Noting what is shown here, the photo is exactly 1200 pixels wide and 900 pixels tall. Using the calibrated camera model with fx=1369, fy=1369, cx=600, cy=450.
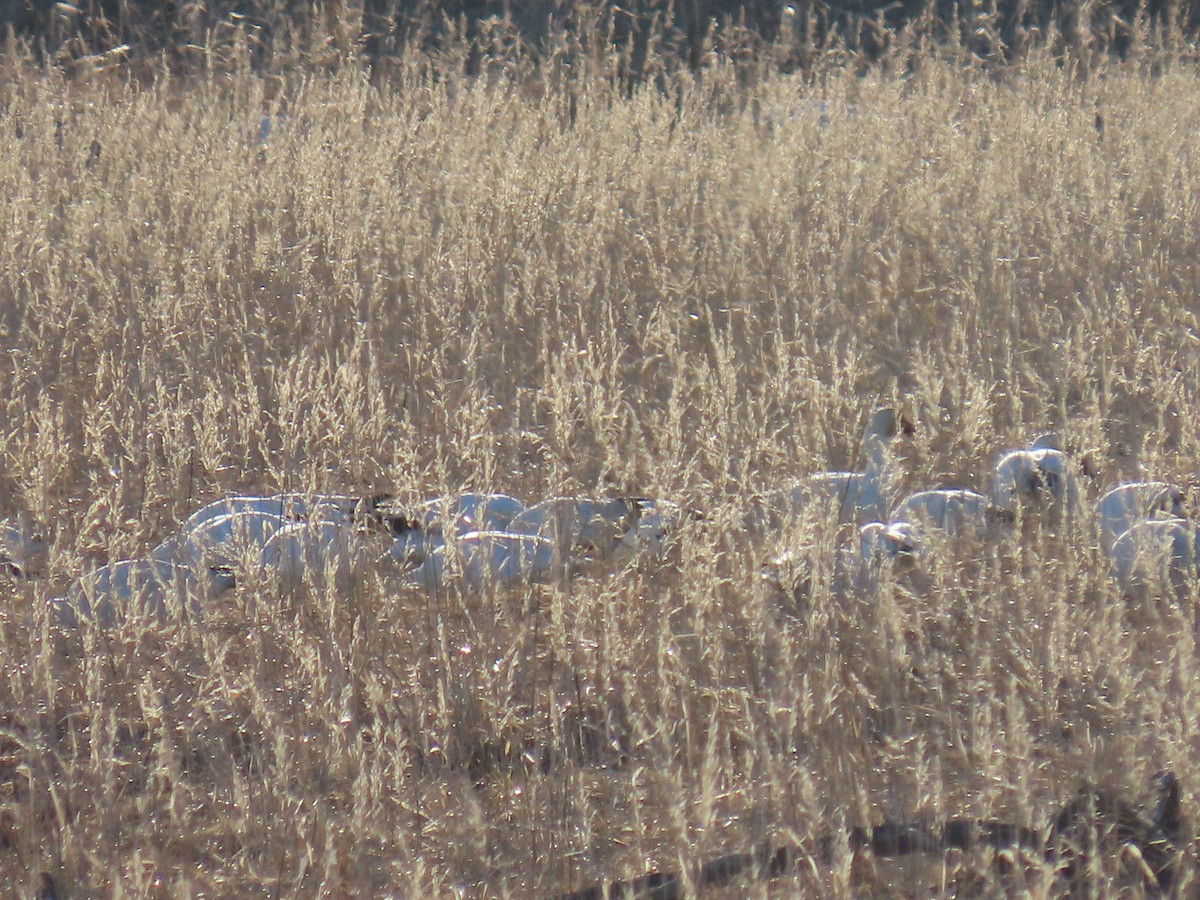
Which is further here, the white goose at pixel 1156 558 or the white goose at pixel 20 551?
the white goose at pixel 20 551

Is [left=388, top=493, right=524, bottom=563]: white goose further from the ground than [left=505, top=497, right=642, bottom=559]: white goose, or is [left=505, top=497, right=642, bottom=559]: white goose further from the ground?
[left=505, top=497, right=642, bottom=559]: white goose

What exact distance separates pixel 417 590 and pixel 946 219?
260 cm

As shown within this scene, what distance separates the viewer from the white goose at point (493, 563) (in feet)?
7.43

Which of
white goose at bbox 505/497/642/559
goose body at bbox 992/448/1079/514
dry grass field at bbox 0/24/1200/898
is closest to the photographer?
dry grass field at bbox 0/24/1200/898

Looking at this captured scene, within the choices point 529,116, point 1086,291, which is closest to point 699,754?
point 1086,291

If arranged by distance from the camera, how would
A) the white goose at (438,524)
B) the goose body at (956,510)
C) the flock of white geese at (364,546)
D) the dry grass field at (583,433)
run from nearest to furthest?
the dry grass field at (583,433) → the flock of white geese at (364,546) → the white goose at (438,524) → the goose body at (956,510)

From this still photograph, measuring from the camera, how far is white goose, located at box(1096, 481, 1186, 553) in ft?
7.79

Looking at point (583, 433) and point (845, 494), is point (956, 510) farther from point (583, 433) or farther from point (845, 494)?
point (583, 433)

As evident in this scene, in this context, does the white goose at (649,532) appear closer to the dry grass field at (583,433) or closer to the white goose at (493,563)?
the dry grass field at (583,433)

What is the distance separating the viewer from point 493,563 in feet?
7.88

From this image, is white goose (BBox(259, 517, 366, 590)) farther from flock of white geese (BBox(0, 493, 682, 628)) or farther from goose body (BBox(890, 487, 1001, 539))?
goose body (BBox(890, 487, 1001, 539))

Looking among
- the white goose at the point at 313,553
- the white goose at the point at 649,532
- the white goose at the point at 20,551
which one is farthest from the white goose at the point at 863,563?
the white goose at the point at 20,551

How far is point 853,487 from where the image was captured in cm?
268

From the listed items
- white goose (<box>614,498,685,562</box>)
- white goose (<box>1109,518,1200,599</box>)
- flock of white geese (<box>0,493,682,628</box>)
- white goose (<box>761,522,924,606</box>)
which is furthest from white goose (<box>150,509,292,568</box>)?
white goose (<box>1109,518,1200,599</box>)
